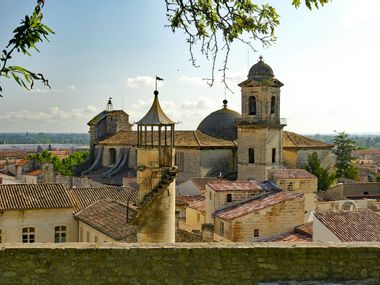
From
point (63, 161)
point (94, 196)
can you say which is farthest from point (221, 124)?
point (63, 161)

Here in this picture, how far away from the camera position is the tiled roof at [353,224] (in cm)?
1905

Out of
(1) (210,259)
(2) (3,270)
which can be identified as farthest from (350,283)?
(2) (3,270)

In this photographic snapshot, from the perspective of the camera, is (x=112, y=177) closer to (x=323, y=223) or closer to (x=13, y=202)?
(x=13, y=202)

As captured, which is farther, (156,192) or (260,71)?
(260,71)

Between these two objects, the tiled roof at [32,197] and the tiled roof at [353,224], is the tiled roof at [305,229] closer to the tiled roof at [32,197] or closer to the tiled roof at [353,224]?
the tiled roof at [353,224]

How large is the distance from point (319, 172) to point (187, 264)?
38.0 meters

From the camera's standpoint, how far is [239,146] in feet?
138

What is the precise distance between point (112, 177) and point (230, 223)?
25.9 meters

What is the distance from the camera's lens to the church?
41.4 m

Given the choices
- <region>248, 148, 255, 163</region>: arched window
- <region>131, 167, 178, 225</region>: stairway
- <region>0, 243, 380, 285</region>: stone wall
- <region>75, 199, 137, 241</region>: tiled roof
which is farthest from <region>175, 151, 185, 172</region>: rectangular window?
<region>0, 243, 380, 285</region>: stone wall

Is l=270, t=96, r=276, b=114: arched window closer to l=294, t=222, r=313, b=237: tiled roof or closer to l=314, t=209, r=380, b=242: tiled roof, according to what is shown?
l=294, t=222, r=313, b=237: tiled roof

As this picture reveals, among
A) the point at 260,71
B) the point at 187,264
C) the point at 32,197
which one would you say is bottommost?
the point at 32,197

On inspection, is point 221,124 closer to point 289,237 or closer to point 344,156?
point 344,156

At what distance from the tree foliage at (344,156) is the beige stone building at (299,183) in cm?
2776
